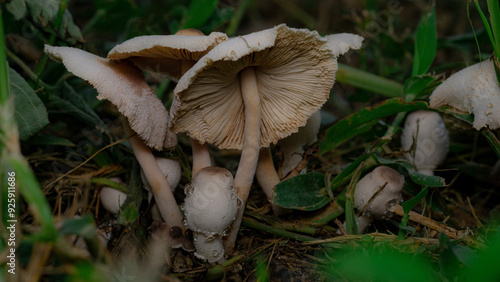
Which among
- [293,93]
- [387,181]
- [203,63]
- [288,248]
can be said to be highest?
[203,63]

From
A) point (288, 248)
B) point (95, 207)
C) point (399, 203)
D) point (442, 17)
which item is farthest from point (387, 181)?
point (442, 17)

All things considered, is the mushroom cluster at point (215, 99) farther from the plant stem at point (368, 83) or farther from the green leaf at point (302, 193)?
the plant stem at point (368, 83)

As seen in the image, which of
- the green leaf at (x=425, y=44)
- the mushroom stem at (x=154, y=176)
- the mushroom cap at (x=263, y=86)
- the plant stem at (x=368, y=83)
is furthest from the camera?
the plant stem at (x=368, y=83)

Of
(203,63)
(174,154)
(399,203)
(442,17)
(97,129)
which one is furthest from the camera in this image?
(442,17)

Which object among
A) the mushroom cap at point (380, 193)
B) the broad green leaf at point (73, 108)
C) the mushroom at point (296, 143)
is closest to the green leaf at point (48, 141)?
the broad green leaf at point (73, 108)

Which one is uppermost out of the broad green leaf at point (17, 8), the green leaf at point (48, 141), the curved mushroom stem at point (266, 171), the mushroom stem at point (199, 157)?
the broad green leaf at point (17, 8)

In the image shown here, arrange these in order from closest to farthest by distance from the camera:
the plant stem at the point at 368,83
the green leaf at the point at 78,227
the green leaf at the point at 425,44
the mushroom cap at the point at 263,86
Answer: the green leaf at the point at 78,227
the mushroom cap at the point at 263,86
the green leaf at the point at 425,44
the plant stem at the point at 368,83

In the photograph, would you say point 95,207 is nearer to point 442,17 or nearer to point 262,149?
point 262,149

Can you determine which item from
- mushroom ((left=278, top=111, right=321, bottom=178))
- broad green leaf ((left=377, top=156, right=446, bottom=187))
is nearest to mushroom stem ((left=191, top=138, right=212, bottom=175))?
mushroom ((left=278, top=111, right=321, bottom=178))

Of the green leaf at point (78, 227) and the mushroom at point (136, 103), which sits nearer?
the green leaf at point (78, 227)
